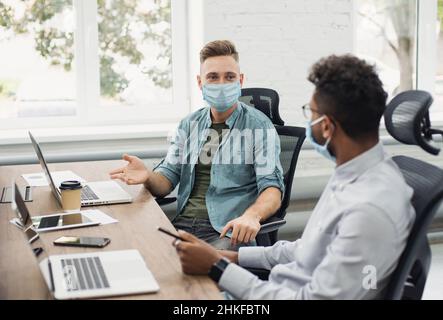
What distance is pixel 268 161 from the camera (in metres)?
2.52

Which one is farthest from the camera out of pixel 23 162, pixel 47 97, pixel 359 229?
pixel 47 97

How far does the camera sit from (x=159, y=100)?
12.6 feet

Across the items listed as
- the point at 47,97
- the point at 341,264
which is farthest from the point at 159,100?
the point at 341,264

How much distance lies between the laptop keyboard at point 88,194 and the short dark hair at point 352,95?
113cm

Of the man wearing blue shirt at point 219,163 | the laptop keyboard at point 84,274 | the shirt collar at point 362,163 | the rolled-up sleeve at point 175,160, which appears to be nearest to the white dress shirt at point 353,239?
the shirt collar at point 362,163

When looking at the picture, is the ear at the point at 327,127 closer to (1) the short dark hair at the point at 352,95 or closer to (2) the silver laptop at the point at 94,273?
(1) the short dark hair at the point at 352,95

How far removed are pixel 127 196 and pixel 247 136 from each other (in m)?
0.53

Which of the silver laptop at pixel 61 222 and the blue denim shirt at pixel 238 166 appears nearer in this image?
the silver laptop at pixel 61 222

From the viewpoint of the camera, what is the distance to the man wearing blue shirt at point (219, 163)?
251 centimetres

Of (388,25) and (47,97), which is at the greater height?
(388,25)

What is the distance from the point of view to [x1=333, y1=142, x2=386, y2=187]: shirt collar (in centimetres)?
149

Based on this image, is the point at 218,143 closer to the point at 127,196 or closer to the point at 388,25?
the point at 127,196

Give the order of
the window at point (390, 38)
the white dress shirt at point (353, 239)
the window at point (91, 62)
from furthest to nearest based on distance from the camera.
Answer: the window at point (390, 38), the window at point (91, 62), the white dress shirt at point (353, 239)

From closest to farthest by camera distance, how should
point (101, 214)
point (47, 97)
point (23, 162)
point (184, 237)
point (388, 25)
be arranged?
point (184, 237), point (101, 214), point (23, 162), point (47, 97), point (388, 25)
